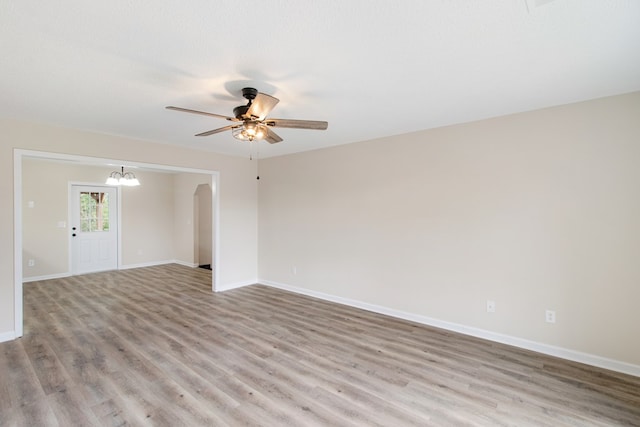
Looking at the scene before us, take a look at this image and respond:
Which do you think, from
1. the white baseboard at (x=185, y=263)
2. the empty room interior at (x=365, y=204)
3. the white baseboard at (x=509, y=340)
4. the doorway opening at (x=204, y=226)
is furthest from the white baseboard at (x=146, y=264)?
the white baseboard at (x=509, y=340)

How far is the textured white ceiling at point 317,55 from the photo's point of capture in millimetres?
1542

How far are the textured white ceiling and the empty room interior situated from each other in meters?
0.02

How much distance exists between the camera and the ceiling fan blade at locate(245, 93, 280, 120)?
2198mm

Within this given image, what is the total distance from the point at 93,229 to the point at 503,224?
8067mm

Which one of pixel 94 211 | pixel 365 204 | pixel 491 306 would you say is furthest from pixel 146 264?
pixel 491 306

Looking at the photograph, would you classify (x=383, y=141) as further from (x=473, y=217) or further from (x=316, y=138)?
(x=473, y=217)

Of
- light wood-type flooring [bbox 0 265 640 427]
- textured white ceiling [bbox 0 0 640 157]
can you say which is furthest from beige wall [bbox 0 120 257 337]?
light wood-type flooring [bbox 0 265 640 427]

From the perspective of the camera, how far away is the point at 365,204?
436 cm

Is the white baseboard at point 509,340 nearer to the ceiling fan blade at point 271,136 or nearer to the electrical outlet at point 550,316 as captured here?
A: the electrical outlet at point 550,316

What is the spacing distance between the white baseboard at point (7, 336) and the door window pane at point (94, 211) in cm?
393

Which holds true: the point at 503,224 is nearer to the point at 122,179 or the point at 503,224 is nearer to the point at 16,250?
the point at 16,250

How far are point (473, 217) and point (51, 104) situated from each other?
455cm

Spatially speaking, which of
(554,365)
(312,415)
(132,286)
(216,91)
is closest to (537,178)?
(554,365)

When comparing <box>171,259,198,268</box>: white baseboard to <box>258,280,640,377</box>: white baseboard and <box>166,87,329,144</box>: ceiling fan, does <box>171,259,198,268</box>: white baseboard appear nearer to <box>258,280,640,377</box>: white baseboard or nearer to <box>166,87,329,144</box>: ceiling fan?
<box>258,280,640,377</box>: white baseboard
